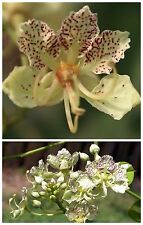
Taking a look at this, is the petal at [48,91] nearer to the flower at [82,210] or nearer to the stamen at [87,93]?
the stamen at [87,93]

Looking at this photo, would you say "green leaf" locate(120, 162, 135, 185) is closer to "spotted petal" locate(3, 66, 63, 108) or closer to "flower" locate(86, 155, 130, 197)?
"flower" locate(86, 155, 130, 197)

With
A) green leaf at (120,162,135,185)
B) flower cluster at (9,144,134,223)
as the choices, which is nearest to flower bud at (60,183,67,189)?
flower cluster at (9,144,134,223)

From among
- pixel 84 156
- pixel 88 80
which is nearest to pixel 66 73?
pixel 88 80

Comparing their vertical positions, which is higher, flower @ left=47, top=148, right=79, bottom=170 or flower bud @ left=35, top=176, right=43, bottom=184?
flower @ left=47, top=148, right=79, bottom=170

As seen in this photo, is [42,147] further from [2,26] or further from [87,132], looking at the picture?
[2,26]

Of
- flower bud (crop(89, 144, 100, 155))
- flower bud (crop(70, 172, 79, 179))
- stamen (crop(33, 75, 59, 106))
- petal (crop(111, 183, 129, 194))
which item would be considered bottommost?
petal (crop(111, 183, 129, 194))

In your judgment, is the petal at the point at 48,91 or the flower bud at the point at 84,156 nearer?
the petal at the point at 48,91

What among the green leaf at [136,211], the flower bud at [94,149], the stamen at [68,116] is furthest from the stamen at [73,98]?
the green leaf at [136,211]
